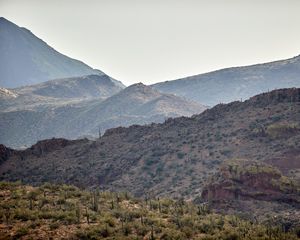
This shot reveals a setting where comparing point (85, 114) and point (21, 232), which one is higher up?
point (85, 114)

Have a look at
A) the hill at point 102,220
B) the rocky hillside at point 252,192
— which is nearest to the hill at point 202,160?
the rocky hillside at point 252,192

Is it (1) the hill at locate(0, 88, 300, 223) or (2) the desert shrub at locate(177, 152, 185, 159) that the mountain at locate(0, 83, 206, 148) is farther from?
→ (2) the desert shrub at locate(177, 152, 185, 159)

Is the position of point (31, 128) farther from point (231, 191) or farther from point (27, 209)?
point (27, 209)

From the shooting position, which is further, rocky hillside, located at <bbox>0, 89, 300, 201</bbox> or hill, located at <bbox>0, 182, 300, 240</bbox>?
rocky hillside, located at <bbox>0, 89, 300, 201</bbox>

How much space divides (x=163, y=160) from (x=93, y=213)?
41.0 metres

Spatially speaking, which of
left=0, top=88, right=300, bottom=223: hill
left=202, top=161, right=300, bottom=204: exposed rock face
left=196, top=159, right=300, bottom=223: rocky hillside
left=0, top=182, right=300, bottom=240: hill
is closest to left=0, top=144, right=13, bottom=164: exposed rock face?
left=0, top=88, right=300, bottom=223: hill

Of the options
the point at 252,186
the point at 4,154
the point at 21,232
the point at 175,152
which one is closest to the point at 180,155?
the point at 175,152

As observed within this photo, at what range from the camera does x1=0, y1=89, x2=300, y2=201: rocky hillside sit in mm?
Answer: 55656

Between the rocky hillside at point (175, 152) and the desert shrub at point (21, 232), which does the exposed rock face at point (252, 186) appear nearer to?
the rocky hillside at point (175, 152)

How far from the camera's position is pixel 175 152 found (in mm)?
65438

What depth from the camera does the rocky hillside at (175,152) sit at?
2191 inches

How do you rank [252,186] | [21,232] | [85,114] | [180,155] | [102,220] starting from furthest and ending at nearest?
1. [85,114]
2. [180,155]
3. [252,186]
4. [102,220]
5. [21,232]

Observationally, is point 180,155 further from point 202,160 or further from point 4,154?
point 4,154

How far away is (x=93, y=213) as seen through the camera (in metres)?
23.6
